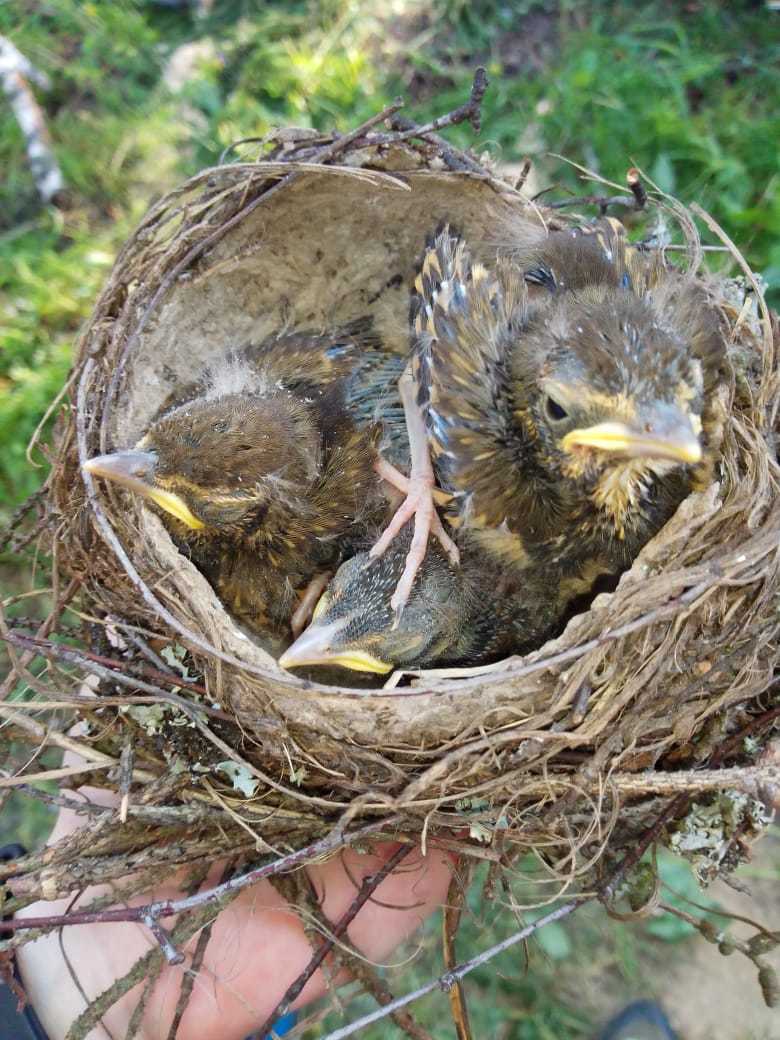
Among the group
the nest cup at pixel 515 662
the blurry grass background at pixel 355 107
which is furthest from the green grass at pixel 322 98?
the nest cup at pixel 515 662

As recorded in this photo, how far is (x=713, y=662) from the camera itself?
1608 millimetres

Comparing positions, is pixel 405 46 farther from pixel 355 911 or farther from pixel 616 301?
pixel 355 911

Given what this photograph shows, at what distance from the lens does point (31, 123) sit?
359 centimetres

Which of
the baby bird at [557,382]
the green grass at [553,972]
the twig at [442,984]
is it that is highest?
the baby bird at [557,382]

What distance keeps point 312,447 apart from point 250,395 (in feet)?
0.59

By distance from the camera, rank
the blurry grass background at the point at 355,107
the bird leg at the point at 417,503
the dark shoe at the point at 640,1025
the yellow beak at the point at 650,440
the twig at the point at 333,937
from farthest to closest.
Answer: the blurry grass background at the point at 355,107
the dark shoe at the point at 640,1025
the bird leg at the point at 417,503
the twig at the point at 333,937
the yellow beak at the point at 650,440

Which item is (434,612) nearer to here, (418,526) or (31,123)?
(418,526)

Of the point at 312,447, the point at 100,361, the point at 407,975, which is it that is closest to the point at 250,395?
the point at 312,447

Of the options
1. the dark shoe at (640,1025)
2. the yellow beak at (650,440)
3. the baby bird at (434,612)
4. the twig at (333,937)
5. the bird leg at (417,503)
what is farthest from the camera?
the dark shoe at (640,1025)

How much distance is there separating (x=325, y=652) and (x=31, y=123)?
9.88ft

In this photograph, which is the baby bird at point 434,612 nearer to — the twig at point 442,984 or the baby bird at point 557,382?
the baby bird at point 557,382

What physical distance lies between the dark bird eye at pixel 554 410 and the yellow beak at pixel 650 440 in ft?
0.27

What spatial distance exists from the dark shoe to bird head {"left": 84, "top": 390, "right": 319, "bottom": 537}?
75.5 inches

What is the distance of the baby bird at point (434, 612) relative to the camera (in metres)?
1.71
